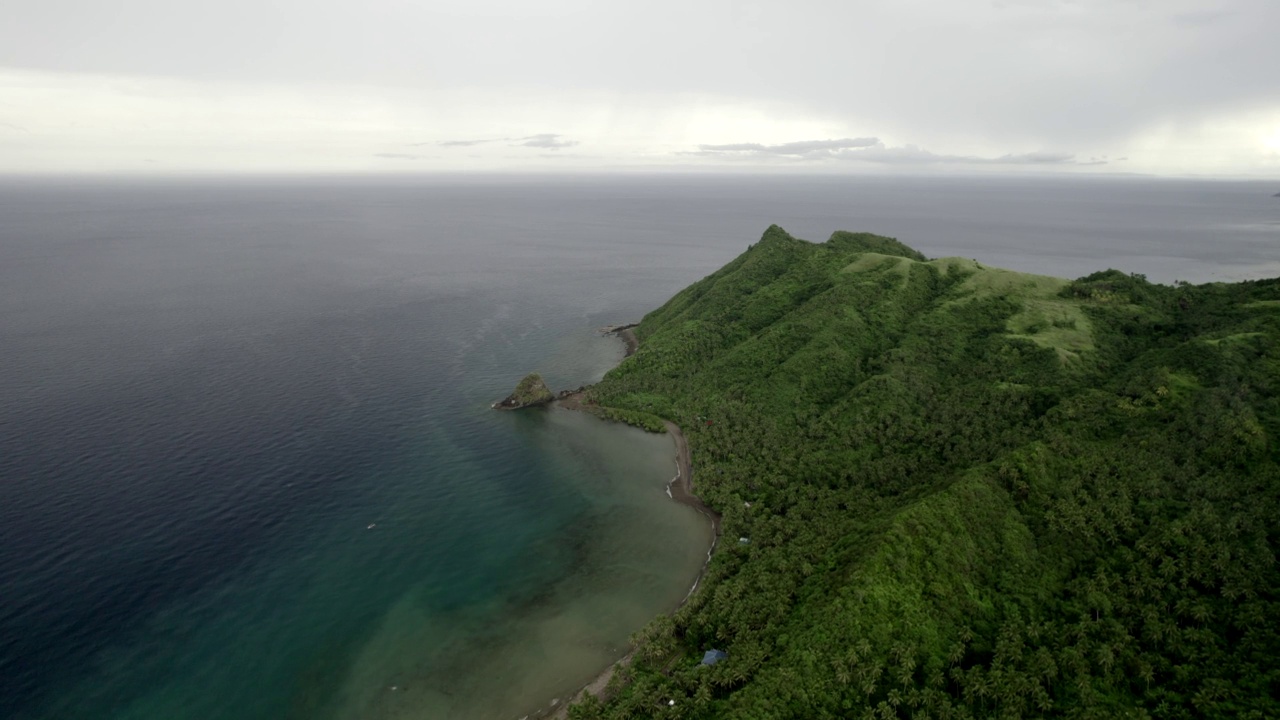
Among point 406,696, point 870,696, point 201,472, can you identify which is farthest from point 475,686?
point 201,472

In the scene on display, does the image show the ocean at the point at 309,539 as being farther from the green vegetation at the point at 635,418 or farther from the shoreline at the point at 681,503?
the green vegetation at the point at 635,418

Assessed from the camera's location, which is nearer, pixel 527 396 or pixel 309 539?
pixel 309 539

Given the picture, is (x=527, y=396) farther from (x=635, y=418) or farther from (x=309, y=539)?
(x=309, y=539)

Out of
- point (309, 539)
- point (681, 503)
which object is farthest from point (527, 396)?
point (309, 539)

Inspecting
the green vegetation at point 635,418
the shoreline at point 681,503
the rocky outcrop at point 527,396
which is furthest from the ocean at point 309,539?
the rocky outcrop at point 527,396

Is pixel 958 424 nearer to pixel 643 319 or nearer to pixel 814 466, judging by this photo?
pixel 814 466

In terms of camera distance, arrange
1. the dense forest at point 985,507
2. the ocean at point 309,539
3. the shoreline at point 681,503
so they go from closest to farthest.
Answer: the dense forest at point 985,507 < the shoreline at point 681,503 < the ocean at point 309,539

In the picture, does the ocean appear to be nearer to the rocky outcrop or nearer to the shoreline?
the shoreline
